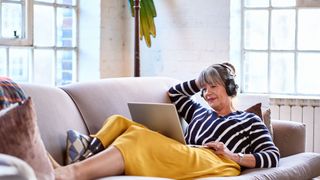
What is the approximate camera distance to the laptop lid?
2729mm

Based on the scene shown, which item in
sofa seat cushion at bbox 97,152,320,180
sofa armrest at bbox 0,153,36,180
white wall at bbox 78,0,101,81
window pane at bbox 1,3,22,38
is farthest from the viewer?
white wall at bbox 78,0,101,81

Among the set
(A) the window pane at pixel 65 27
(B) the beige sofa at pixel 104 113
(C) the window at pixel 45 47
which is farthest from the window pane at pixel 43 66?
(B) the beige sofa at pixel 104 113

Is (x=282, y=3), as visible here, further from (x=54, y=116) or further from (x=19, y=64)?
(x=54, y=116)

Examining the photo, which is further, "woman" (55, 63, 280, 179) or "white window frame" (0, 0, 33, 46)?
"white window frame" (0, 0, 33, 46)

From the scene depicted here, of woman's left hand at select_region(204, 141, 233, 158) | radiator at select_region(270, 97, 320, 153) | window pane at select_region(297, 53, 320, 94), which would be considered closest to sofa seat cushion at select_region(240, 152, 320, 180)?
woman's left hand at select_region(204, 141, 233, 158)

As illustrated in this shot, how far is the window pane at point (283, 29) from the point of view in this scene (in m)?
4.86

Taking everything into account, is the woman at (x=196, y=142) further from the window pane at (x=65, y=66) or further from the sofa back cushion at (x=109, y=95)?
the window pane at (x=65, y=66)

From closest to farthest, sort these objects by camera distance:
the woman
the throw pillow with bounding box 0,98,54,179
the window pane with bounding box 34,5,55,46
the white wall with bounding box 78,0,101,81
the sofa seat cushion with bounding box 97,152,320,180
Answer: the throw pillow with bounding box 0,98,54,179 < the woman < the sofa seat cushion with bounding box 97,152,320,180 < the window pane with bounding box 34,5,55,46 < the white wall with bounding box 78,0,101,81

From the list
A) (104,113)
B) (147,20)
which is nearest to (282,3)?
(147,20)

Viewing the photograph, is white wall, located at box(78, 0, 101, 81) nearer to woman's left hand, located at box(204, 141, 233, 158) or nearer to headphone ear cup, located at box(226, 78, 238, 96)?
headphone ear cup, located at box(226, 78, 238, 96)

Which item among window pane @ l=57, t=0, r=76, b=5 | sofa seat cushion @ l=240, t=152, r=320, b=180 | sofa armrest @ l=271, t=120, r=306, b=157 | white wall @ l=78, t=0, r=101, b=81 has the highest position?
window pane @ l=57, t=0, r=76, b=5

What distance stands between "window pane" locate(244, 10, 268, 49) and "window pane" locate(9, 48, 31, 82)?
194 cm

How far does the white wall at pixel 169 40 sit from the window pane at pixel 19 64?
60cm

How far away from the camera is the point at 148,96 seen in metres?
3.25
